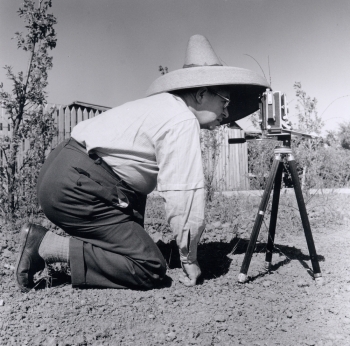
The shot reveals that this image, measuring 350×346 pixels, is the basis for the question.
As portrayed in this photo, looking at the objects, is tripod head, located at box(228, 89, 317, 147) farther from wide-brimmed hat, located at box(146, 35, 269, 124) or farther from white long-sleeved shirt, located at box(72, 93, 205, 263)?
white long-sleeved shirt, located at box(72, 93, 205, 263)

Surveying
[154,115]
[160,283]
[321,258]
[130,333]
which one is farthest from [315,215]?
[130,333]

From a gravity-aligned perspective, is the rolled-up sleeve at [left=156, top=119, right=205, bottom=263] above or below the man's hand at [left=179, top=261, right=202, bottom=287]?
above

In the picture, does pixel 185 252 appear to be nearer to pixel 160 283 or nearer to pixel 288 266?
pixel 160 283

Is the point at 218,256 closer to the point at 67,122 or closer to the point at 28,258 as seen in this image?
the point at 28,258

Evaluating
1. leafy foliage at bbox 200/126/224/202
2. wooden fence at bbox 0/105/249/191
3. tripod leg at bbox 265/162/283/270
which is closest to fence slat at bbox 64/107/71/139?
wooden fence at bbox 0/105/249/191

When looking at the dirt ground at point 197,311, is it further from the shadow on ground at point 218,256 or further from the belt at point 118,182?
the belt at point 118,182

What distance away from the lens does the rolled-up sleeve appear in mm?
2053

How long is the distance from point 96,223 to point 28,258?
42cm

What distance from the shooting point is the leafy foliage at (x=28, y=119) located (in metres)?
3.91

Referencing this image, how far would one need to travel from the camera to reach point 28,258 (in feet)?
7.16

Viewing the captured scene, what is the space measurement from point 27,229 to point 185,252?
934 millimetres

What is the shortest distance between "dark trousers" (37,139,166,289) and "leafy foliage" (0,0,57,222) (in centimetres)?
182

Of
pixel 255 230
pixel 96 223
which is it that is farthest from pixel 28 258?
pixel 255 230

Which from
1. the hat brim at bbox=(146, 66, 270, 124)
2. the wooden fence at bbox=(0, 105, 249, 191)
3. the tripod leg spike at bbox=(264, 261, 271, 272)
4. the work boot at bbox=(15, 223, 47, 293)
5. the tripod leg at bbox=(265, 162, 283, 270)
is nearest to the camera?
the work boot at bbox=(15, 223, 47, 293)
